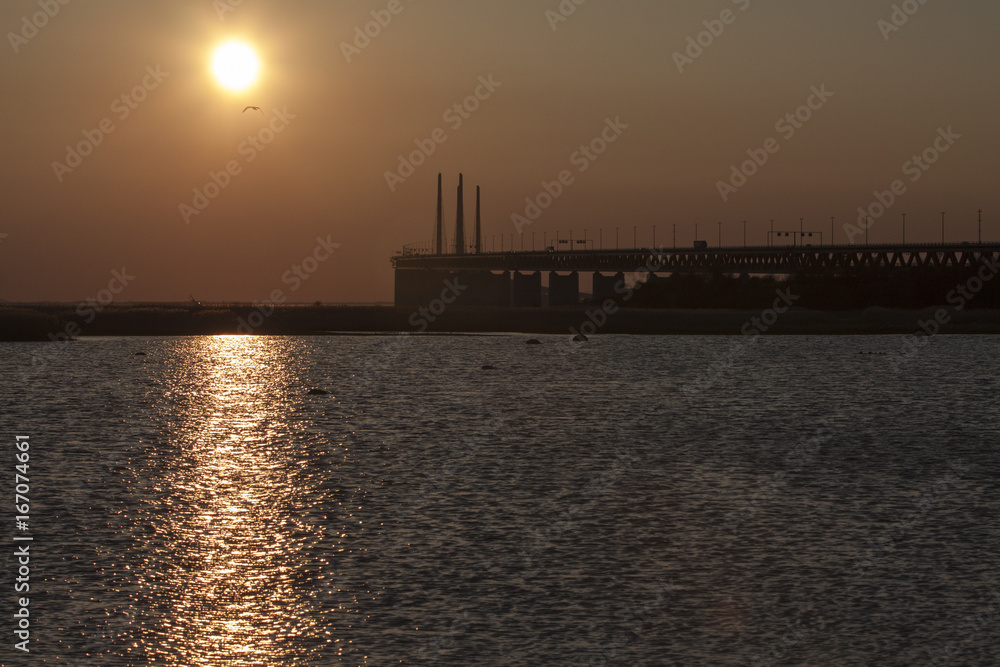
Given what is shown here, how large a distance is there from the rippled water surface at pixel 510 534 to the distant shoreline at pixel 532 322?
309ft

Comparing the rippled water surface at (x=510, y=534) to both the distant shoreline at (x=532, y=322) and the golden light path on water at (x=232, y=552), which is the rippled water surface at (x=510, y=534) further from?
the distant shoreline at (x=532, y=322)

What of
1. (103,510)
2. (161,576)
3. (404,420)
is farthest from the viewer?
(404,420)

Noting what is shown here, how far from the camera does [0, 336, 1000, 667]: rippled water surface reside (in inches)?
535

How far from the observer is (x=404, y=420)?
4059cm

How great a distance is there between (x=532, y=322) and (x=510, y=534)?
135151 millimetres

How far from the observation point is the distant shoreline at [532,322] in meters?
139

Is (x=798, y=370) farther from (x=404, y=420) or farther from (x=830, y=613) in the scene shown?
(x=830, y=613)

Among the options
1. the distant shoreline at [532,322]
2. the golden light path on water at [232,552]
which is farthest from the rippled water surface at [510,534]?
the distant shoreline at [532,322]

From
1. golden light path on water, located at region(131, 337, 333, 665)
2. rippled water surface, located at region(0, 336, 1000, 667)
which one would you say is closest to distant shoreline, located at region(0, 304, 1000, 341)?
rippled water surface, located at region(0, 336, 1000, 667)

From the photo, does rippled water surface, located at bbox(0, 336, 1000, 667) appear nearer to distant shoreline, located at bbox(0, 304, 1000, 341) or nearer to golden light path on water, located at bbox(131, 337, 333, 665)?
golden light path on water, located at bbox(131, 337, 333, 665)

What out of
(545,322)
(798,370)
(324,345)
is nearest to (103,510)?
(798,370)

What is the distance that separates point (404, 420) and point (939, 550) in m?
24.8

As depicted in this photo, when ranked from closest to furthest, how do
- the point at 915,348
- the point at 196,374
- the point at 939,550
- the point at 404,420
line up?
1. the point at 939,550
2. the point at 404,420
3. the point at 196,374
4. the point at 915,348

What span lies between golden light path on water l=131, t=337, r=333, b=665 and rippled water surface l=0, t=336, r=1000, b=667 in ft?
0.19
